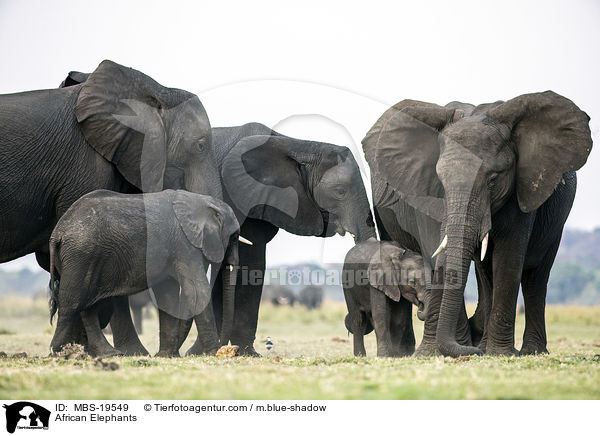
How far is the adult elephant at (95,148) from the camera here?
10.3 meters

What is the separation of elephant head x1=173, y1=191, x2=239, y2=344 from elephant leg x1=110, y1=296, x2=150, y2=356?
139 cm

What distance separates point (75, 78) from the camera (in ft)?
39.0

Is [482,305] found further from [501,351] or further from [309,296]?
[309,296]

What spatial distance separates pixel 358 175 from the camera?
11.8 meters

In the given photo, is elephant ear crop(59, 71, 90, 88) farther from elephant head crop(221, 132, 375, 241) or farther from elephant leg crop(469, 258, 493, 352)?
elephant leg crop(469, 258, 493, 352)

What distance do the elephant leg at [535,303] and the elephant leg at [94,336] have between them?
4215 millimetres

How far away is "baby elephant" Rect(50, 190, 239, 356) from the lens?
31.0 feet

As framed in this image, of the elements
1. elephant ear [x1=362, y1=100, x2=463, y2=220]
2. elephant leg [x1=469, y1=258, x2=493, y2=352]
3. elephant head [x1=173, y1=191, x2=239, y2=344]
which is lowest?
elephant leg [x1=469, y1=258, x2=493, y2=352]

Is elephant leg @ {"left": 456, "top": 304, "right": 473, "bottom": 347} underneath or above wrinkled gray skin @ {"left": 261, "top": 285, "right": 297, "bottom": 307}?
above

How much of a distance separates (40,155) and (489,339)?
178 inches

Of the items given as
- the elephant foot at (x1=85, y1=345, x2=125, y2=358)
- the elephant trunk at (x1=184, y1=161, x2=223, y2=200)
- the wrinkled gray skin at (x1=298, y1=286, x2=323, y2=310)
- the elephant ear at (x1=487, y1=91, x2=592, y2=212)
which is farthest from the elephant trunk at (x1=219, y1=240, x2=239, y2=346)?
the wrinkled gray skin at (x1=298, y1=286, x2=323, y2=310)

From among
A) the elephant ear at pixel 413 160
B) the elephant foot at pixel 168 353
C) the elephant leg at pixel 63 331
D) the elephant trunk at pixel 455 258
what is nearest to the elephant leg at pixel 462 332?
the elephant ear at pixel 413 160

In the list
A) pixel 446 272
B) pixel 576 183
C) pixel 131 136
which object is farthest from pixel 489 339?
pixel 131 136

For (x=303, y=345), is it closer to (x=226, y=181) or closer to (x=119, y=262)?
(x=226, y=181)
